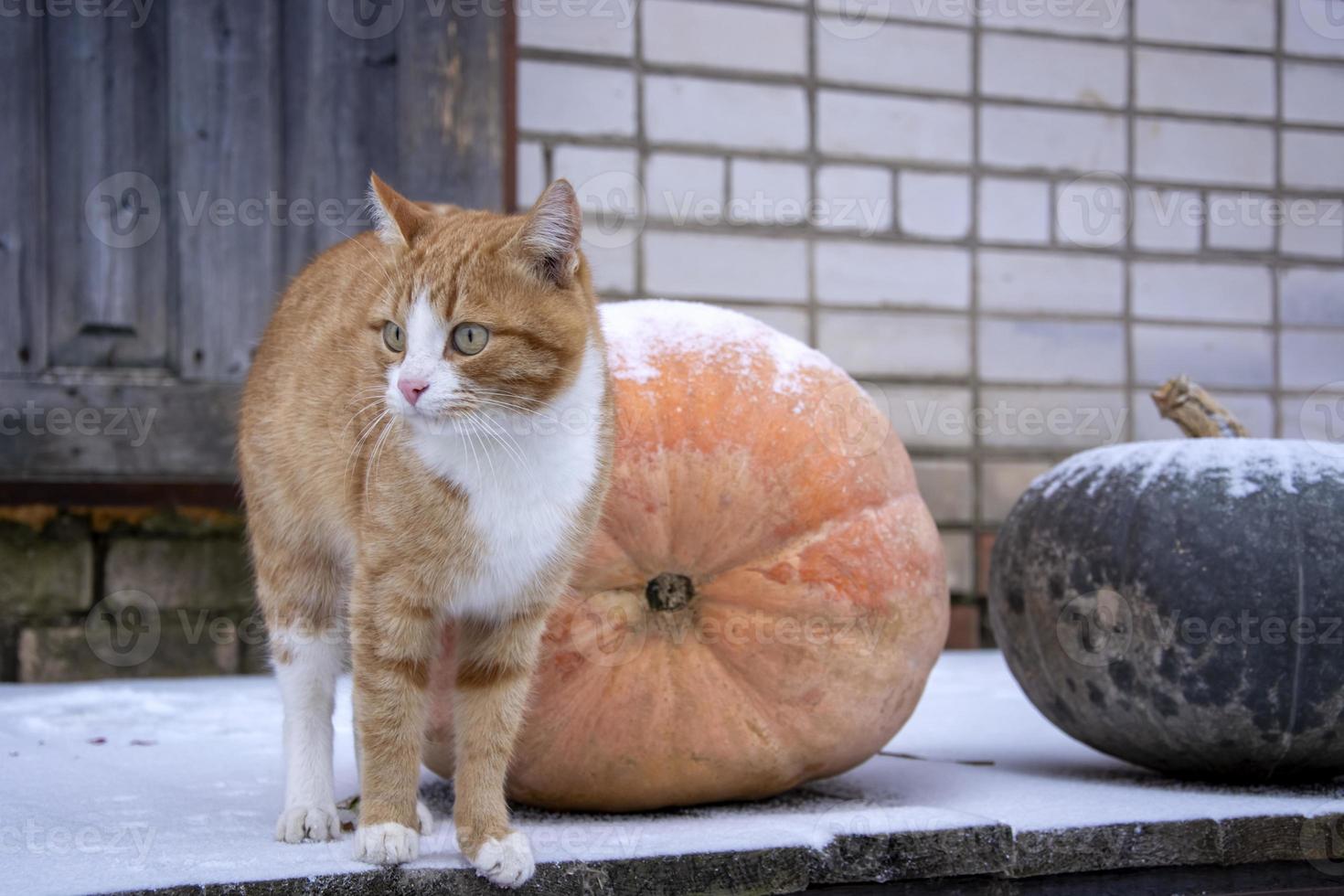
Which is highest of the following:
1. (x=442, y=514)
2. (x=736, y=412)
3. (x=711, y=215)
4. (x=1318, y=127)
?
(x=1318, y=127)

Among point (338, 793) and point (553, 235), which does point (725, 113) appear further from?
point (338, 793)

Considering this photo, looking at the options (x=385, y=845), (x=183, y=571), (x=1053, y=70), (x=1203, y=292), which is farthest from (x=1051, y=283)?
(x=385, y=845)

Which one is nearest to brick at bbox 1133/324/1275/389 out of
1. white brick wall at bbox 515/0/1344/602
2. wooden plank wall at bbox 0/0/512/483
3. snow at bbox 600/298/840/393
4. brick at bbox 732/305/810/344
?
white brick wall at bbox 515/0/1344/602

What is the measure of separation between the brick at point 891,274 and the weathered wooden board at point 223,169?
2.09 metres

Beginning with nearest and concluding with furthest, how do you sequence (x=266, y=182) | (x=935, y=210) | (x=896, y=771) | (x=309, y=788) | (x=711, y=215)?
(x=309, y=788) → (x=896, y=771) → (x=266, y=182) → (x=711, y=215) → (x=935, y=210)

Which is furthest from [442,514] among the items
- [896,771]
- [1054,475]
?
[1054,475]

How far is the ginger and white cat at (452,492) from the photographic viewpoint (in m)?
2.09

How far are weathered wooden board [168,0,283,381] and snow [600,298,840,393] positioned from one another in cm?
205

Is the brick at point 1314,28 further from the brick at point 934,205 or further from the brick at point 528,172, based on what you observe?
the brick at point 528,172

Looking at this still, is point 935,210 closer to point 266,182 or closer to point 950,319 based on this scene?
point 950,319

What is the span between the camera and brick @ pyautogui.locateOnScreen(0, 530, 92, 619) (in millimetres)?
4465

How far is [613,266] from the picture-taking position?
4.84 metres

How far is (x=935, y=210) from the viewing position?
5.36 metres

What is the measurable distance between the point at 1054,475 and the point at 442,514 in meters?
1.63
